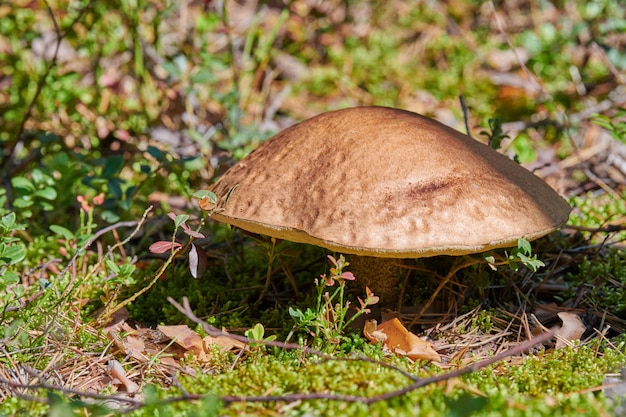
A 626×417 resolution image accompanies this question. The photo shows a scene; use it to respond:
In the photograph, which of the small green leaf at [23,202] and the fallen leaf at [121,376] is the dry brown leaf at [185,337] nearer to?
→ the fallen leaf at [121,376]

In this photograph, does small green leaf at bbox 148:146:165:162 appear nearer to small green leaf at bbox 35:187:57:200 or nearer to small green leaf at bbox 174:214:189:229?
small green leaf at bbox 35:187:57:200

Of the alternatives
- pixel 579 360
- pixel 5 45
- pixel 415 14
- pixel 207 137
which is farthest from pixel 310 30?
pixel 579 360

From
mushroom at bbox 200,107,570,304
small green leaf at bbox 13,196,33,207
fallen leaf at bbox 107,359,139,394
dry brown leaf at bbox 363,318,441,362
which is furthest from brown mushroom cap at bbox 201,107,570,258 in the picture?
small green leaf at bbox 13,196,33,207

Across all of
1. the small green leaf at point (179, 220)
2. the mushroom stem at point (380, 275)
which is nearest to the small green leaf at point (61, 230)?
the small green leaf at point (179, 220)

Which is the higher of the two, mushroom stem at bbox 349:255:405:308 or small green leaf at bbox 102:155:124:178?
small green leaf at bbox 102:155:124:178

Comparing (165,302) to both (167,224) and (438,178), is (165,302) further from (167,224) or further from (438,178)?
(438,178)

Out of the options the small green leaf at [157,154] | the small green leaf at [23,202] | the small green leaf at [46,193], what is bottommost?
the small green leaf at [23,202]
